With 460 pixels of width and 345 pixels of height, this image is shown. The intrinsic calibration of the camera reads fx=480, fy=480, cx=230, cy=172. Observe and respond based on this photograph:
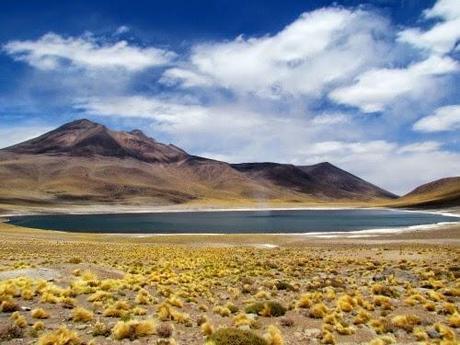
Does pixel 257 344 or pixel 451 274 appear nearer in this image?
pixel 257 344

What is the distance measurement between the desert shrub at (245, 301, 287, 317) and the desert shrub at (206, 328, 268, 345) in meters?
4.48

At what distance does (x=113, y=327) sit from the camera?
44.4ft

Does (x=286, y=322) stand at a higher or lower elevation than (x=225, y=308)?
lower

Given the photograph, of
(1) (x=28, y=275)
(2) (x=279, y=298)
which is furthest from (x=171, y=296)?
(1) (x=28, y=275)

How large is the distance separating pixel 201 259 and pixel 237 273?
290 inches

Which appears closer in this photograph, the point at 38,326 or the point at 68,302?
the point at 38,326

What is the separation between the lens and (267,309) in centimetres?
1722

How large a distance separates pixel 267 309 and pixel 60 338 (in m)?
7.90

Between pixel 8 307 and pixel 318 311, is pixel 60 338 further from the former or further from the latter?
pixel 318 311

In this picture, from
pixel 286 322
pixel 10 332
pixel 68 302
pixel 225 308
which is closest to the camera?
pixel 10 332

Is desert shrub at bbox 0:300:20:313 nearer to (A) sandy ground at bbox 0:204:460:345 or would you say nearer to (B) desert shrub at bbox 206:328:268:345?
(A) sandy ground at bbox 0:204:460:345

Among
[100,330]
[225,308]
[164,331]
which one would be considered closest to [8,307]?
[100,330]

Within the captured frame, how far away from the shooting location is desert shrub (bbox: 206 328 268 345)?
1211 centimetres

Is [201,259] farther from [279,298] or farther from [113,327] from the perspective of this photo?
[113,327]
